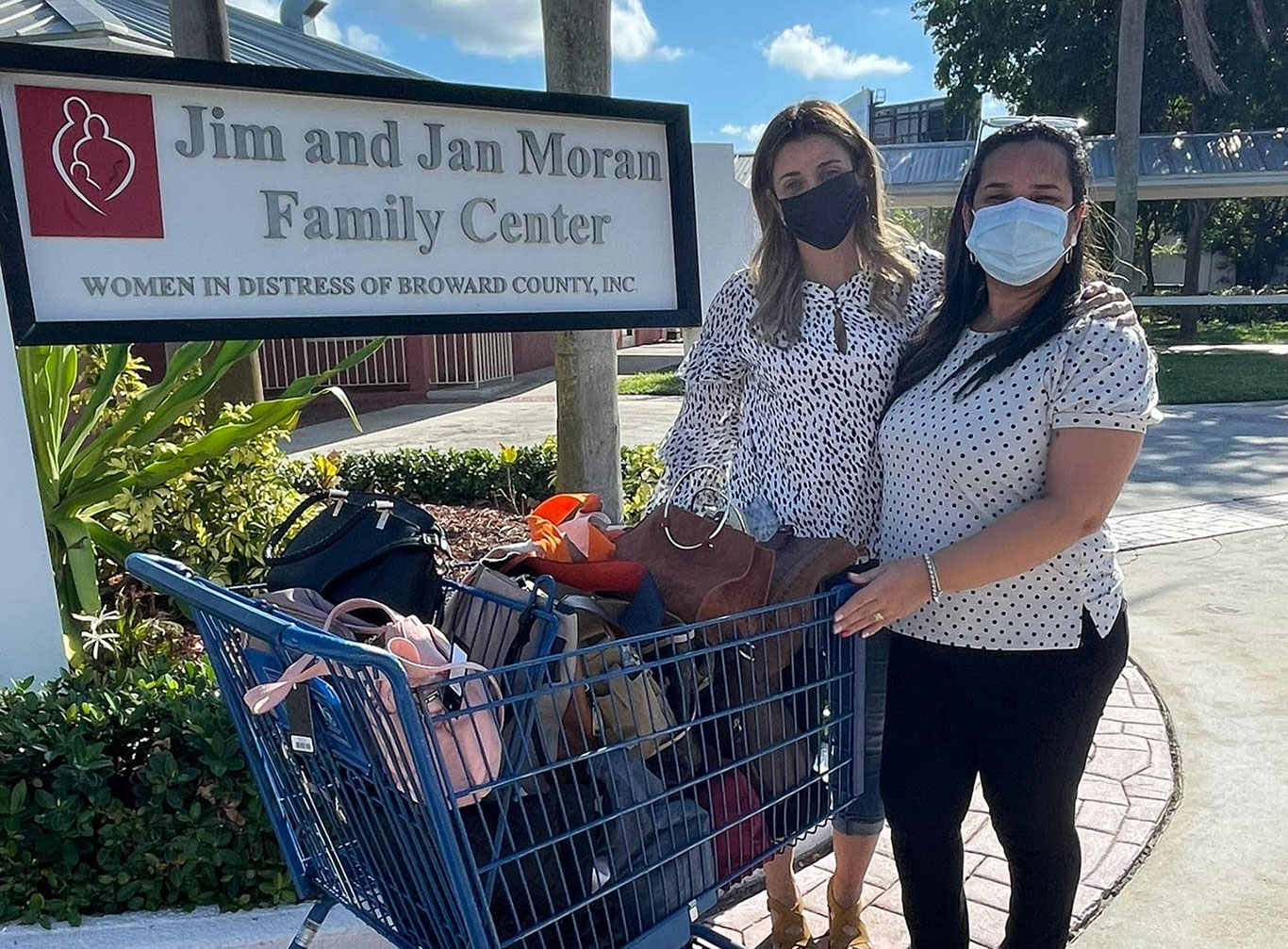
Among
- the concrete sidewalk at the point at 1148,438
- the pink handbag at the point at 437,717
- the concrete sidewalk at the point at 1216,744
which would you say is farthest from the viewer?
the concrete sidewalk at the point at 1148,438

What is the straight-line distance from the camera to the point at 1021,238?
1.99 metres

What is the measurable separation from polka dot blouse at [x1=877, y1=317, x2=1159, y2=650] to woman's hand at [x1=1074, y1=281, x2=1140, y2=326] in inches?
1.1

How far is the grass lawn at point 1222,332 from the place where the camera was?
22.7 m

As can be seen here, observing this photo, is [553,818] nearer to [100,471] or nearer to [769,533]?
[769,533]

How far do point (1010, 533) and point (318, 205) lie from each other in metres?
2.01

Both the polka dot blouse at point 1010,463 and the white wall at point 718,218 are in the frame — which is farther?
the white wall at point 718,218

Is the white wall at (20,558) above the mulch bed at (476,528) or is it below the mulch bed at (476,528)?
above

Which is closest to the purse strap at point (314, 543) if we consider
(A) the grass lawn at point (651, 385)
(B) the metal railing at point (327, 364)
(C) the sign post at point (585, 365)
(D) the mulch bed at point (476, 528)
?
(C) the sign post at point (585, 365)

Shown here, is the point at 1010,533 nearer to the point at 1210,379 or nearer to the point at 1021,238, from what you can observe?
the point at 1021,238

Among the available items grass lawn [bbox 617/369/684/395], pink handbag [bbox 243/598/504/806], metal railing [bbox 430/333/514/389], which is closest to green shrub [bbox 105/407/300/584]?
pink handbag [bbox 243/598/504/806]

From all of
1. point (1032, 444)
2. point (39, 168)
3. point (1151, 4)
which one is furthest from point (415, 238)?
point (1151, 4)

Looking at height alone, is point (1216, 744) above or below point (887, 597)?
below

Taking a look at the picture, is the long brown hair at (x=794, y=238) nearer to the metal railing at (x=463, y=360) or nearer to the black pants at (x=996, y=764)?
the black pants at (x=996, y=764)

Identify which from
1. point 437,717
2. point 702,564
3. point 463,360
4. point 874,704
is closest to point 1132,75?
point 463,360
